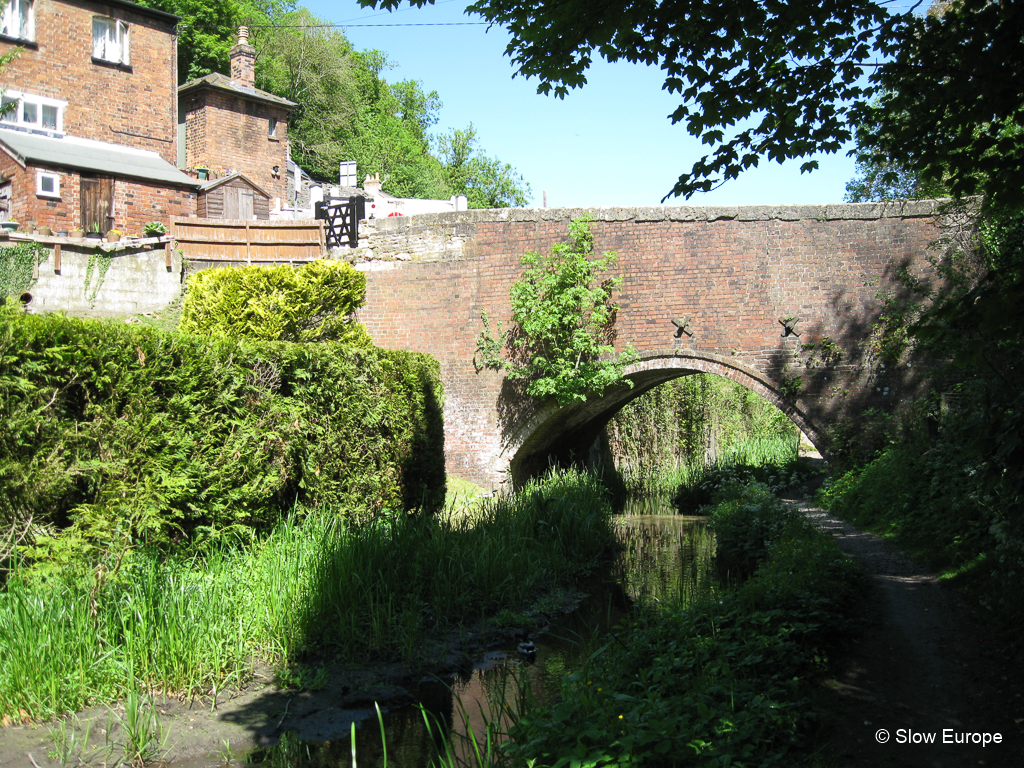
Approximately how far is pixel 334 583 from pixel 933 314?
4.14m

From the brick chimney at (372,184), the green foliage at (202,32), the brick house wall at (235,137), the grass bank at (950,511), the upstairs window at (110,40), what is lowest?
the grass bank at (950,511)

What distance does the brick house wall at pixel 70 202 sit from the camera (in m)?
18.9

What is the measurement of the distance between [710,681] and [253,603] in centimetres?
299

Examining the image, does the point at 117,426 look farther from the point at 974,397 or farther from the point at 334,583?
the point at 974,397

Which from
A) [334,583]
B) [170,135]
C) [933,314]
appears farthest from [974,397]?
[170,135]

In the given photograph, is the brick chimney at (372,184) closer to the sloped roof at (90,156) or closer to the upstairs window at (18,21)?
the sloped roof at (90,156)

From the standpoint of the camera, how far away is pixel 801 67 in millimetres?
4922

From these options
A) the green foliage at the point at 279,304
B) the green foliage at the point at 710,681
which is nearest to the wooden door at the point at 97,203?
the green foliage at the point at 279,304

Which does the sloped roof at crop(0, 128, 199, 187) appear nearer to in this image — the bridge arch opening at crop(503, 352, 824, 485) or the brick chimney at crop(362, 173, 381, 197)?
the brick chimney at crop(362, 173, 381, 197)

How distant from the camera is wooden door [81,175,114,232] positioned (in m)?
19.9

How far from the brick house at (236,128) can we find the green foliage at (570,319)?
17.0 meters

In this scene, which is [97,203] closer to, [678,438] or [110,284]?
[110,284]

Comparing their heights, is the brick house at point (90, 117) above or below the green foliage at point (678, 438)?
above

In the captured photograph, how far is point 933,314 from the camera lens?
344cm
